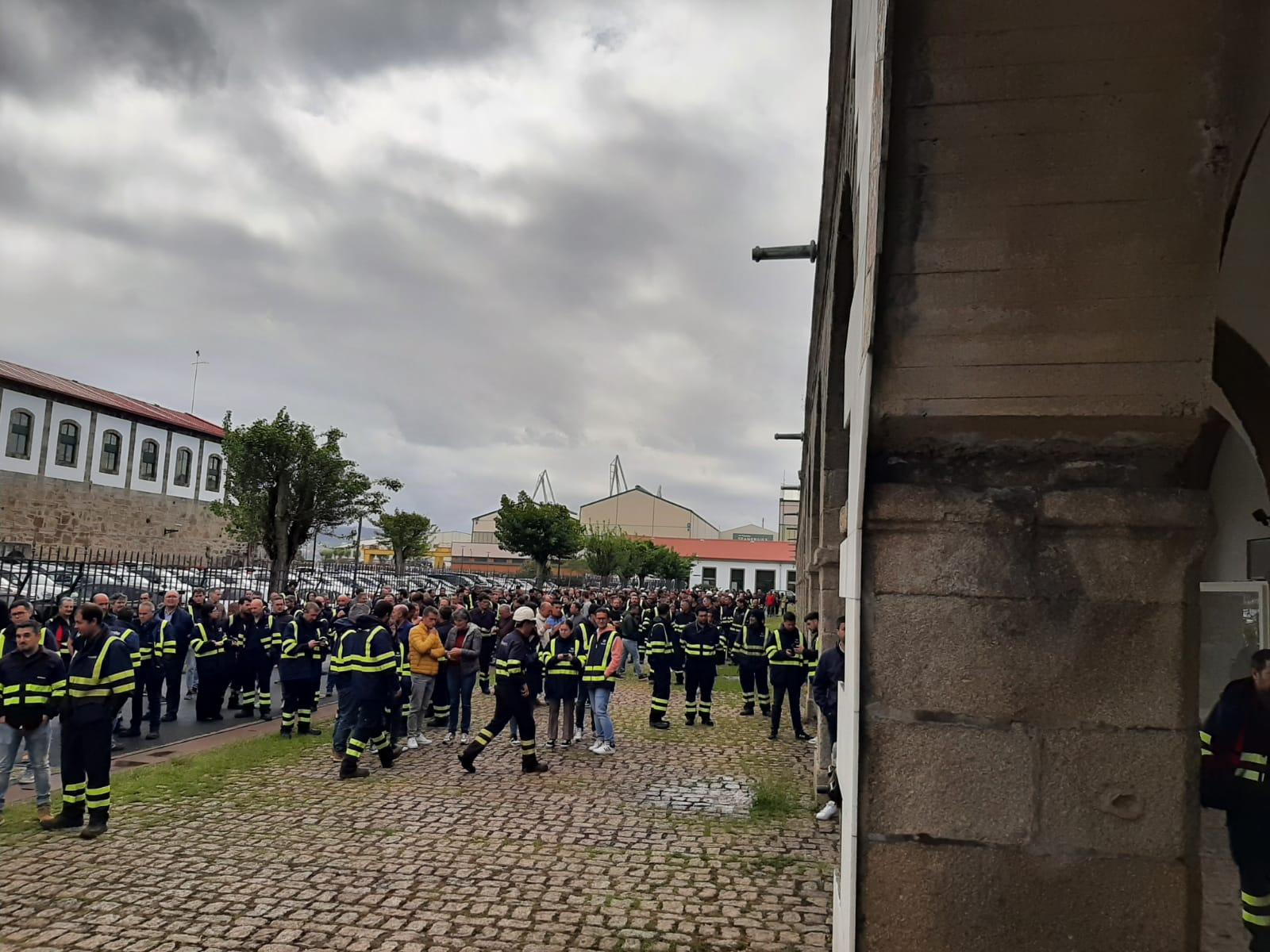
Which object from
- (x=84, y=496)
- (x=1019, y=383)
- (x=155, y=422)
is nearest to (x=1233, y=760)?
(x=1019, y=383)

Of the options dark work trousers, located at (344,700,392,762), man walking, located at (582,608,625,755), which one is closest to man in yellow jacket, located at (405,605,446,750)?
dark work trousers, located at (344,700,392,762)

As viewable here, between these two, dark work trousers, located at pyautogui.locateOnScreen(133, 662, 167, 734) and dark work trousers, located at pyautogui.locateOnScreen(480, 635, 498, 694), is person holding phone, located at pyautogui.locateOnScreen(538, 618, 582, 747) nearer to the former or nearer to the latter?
dark work trousers, located at pyautogui.locateOnScreen(480, 635, 498, 694)

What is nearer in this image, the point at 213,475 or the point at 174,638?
the point at 174,638

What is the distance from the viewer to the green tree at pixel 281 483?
2475 centimetres

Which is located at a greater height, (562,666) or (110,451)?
(110,451)

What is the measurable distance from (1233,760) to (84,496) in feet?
143

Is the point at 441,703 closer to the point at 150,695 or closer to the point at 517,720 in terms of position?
the point at 517,720

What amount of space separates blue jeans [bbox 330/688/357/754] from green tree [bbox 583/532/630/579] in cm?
4152

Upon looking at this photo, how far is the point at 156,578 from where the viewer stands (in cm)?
2083

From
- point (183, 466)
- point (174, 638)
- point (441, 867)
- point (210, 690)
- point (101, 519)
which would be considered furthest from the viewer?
point (183, 466)

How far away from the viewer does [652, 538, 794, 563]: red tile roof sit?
83.3 meters

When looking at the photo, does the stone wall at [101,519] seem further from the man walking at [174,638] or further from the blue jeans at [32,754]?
the blue jeans at [32,754]

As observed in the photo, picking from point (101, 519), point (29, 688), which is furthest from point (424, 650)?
point (101, 519)

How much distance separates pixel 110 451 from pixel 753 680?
120 ft
